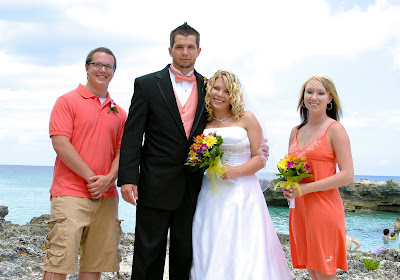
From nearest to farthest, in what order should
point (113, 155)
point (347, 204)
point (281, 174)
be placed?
point (281, 174), point (113, 155), point (347, 204)

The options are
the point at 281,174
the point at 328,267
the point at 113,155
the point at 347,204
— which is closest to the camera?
the point at 328,267

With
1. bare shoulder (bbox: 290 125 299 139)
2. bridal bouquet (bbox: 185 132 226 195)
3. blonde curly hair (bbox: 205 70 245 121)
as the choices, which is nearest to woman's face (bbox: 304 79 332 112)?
bare shoulder (bbox: 290 125 299 139)

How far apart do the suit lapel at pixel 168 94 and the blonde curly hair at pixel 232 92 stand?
1.09 ft

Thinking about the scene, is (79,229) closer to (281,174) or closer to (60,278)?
(60,278)

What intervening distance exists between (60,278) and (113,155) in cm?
126

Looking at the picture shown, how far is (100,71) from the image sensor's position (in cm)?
409

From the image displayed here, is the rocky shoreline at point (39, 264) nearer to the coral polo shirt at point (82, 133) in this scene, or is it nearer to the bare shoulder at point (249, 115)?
the coral polo shirt at point (82, 133)

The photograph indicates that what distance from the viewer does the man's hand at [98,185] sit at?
3857mm

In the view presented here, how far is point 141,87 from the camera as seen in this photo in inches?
156

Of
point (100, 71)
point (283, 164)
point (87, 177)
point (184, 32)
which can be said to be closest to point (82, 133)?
point (87, 177)

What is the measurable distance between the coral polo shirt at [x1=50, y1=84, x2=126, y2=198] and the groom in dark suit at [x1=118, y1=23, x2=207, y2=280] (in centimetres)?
29

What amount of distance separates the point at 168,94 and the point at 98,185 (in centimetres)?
110

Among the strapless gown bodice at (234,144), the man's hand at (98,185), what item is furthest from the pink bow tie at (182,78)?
the man's hand at (98,185)

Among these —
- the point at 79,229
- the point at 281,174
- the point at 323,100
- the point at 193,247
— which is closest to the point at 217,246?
the point at 193,247
